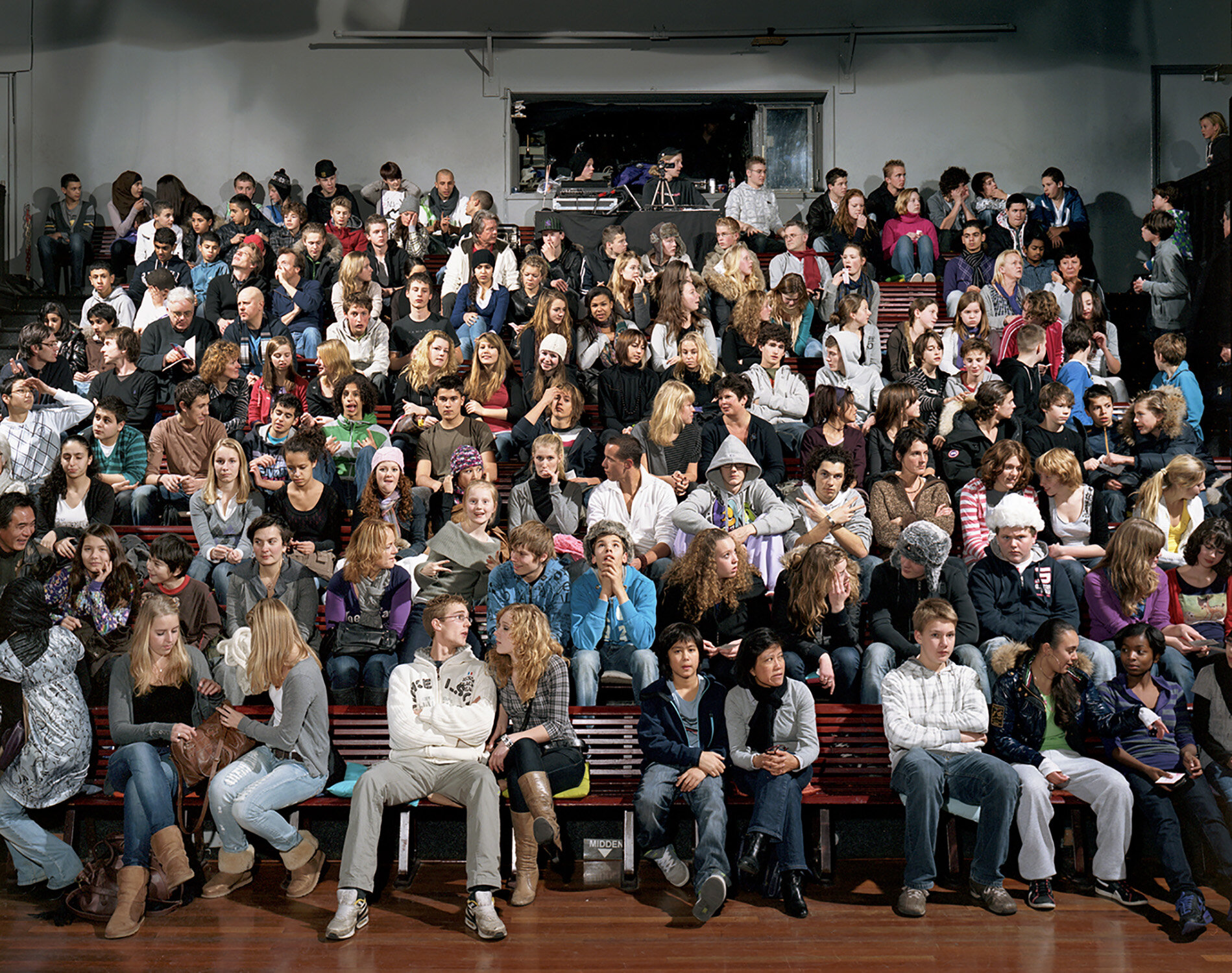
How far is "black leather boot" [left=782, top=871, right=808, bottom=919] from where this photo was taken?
155 inches

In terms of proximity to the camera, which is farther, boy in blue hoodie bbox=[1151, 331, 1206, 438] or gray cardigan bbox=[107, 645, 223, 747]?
boy in blue hoodie bbox=[1151, 331, 1206, 438]

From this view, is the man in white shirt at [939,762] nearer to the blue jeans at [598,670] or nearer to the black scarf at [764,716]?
the black scarf at [764,716]

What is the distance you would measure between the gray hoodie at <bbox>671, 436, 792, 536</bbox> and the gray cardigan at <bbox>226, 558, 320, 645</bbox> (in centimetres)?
163

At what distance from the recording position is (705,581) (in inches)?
187

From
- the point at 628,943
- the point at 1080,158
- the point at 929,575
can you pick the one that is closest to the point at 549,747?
the point at 628,943

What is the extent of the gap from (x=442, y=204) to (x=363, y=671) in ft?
22.4

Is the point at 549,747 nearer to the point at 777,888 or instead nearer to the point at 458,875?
the point at 458,875

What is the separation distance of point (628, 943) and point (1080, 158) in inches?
392

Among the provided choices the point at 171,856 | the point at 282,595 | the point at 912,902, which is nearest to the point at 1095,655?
the point at 912,902

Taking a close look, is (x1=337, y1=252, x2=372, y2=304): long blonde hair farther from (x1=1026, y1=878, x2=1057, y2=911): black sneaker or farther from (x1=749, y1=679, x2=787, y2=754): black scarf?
(x1=1026, y1=878, x2=1057, y2=911): black sneaker

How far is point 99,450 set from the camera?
6152mm

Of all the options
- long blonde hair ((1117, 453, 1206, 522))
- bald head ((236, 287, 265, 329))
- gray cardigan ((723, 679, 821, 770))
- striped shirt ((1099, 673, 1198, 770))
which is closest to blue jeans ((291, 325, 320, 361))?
bald head ((236, 287, 265, 329))

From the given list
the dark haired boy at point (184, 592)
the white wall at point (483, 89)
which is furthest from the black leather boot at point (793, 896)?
the white wall at point (483, 89)

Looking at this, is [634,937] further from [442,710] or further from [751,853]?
[442,710]
